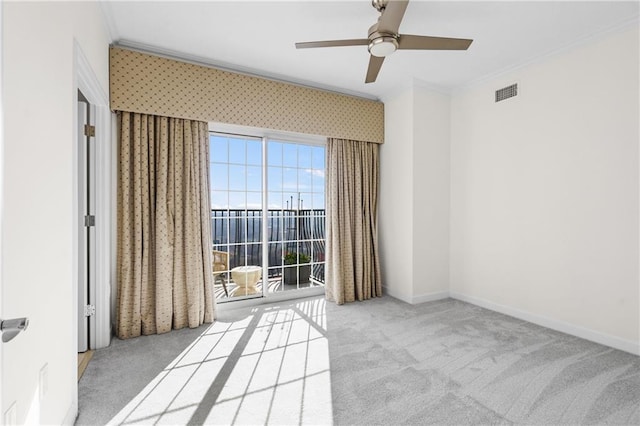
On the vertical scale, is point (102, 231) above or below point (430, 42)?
below

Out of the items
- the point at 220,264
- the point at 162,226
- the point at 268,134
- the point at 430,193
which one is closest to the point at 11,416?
the point at 162,226

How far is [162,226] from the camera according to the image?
3.00 meters

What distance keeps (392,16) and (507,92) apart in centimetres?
214

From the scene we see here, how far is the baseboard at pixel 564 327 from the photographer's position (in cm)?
257

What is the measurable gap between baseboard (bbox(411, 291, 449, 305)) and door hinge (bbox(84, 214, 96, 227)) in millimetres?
3338

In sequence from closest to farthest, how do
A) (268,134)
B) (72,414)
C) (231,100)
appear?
1. (72,414)
2. (231,100)
3. (268,134)

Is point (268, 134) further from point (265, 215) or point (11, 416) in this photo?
point (11, 416)

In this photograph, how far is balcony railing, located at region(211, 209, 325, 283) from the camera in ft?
12.0

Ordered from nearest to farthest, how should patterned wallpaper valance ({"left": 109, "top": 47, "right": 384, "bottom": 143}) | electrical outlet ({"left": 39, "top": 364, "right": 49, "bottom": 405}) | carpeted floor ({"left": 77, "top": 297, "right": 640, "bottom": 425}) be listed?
electrical outlet ({"left": 39, "top": 364, "right": 49, "bottom": 405}) < carpeted floor ({"left": 77, "top": 297, "right": 640, "bottom": 425}) < patterned wallpaper valance ({"left": 109, "top": 47, "right": 384, "bottom": 143})

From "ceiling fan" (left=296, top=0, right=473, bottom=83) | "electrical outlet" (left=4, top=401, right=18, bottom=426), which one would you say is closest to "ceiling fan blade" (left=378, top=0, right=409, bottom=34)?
"ceiling fan" (left=296, top=0, right=473, bottom=83)

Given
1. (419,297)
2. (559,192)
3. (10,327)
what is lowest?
(419,297)

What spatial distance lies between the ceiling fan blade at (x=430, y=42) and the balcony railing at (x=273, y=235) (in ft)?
7.75

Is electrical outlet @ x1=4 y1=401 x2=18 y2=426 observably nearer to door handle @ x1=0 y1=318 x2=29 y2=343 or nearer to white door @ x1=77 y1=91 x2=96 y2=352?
door handle @ x1=0 y1=318 x2=29 y2=343

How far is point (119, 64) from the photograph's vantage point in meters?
2.78
